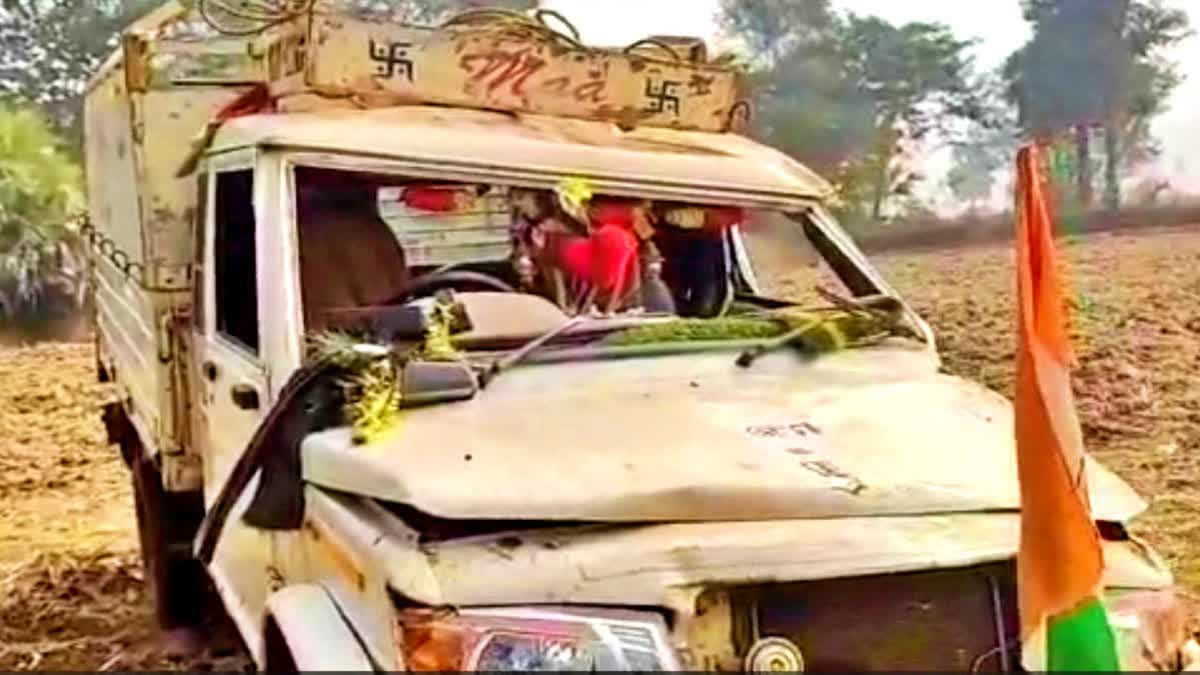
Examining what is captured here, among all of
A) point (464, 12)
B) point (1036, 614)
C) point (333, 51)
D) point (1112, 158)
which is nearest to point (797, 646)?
point (1036, 614)

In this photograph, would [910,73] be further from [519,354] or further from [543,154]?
[519,354]

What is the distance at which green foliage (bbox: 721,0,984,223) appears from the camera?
24.9 metres

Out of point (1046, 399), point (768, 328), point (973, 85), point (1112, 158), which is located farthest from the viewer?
point (973, 85)

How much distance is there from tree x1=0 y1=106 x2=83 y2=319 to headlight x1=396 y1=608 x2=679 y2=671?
1856 centimetres

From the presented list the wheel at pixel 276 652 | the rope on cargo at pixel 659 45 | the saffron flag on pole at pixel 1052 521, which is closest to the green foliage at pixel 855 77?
the rope on cargo at pixel 659 45

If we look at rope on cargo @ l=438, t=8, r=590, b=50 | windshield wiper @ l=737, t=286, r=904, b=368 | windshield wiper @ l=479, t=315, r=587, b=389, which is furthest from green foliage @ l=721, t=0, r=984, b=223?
windshield wiper @ l=479, t=315, r=587, b=389

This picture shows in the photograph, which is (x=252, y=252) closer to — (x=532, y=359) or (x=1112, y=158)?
(x=532, y=359)

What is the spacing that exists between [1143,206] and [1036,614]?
2204cm

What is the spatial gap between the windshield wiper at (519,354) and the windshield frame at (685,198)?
614 millimetres

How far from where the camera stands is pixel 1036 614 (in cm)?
311

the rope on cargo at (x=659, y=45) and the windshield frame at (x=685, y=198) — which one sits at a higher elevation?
the rope on cargo at (x=659, y=45)

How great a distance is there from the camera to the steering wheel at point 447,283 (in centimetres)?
494

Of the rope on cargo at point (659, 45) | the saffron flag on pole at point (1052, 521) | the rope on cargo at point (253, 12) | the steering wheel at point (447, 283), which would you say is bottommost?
the saffron flag on pole at point (1052, 521)

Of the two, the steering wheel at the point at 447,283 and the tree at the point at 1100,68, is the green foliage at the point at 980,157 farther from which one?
the steering wheel at the point at 447,283
